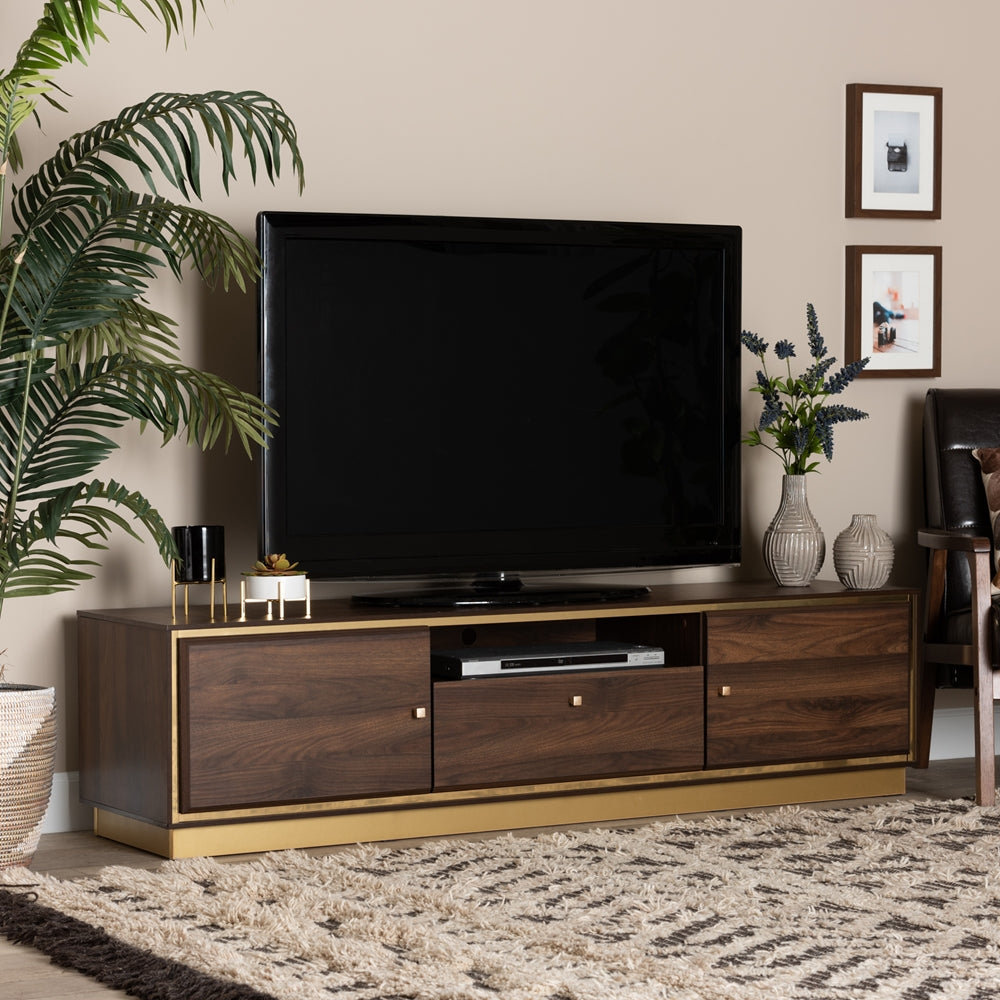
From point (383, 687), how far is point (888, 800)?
55.1 inches

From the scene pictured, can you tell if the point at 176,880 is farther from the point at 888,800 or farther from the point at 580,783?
the point at 888,800

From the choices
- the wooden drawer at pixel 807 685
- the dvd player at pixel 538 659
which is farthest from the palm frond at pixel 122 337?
the wooden drawer at pixel 807 685

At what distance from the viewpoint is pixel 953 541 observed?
4.25 m

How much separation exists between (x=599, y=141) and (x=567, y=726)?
1.63 meters

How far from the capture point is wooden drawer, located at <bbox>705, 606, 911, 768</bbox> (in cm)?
418

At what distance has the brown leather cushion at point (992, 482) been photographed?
14.9 feet

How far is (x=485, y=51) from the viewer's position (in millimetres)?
4512

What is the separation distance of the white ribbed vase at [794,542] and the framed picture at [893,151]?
94 centimetres

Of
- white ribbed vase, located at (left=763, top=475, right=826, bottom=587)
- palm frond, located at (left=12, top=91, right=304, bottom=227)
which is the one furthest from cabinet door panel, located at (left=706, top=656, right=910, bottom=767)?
palm frond, located at (left=12, top=91, right=304, bottom=227)

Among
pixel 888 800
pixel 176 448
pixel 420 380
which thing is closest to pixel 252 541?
pixel 176 448

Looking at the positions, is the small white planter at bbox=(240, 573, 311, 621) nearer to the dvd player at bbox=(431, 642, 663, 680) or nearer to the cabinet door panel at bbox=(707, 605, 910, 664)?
the dvd player at bbox=(431, 642, 663, 680)

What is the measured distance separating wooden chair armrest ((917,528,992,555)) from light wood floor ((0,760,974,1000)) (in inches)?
25.1

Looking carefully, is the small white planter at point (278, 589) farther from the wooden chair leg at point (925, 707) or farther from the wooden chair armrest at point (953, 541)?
the wooden chair leg at point (925, 707)

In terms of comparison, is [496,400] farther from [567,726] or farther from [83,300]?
[83,300]
